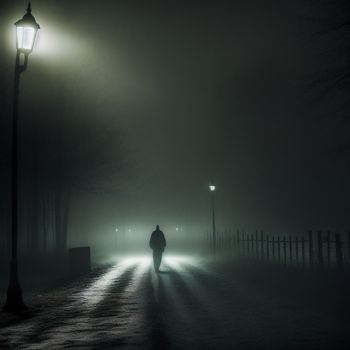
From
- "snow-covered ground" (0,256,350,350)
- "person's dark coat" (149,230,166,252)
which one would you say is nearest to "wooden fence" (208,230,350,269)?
"snow-covered ground" (0,256,350,350)

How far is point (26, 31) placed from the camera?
45.6ft

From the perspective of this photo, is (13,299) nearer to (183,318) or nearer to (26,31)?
(183,318)

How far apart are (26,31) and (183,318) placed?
7622 millimetres

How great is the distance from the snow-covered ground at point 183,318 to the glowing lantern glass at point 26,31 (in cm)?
630

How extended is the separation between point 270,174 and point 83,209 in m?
41.2

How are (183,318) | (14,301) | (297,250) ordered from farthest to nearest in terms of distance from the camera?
(297,250), (14,301), (183,318)

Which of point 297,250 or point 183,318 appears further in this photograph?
point 297,250

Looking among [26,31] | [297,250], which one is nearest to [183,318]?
[26,31]

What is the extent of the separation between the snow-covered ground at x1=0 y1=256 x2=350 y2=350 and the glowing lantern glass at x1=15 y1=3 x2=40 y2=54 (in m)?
6.30

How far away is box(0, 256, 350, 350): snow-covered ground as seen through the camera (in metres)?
8.95

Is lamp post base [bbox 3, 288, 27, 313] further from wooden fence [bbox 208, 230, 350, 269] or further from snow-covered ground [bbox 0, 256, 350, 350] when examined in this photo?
wooden fence [bbox 208, 230, 350, 269]

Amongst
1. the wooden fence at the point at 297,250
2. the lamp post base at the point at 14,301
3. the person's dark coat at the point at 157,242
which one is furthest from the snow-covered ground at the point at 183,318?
Answer: the person's dark coat at the point at 157,242

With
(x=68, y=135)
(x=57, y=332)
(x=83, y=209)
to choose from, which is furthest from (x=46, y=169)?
(x=83, y=209)

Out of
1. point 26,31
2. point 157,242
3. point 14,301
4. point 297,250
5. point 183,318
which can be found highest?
point 26,31
